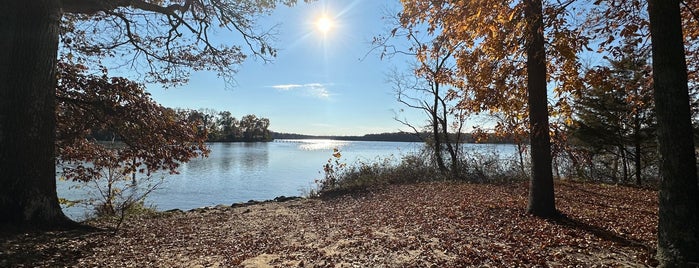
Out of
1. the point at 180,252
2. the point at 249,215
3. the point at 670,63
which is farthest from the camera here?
the point at 249,215

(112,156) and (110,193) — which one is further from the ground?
(112,156)

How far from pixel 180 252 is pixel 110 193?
6.56m

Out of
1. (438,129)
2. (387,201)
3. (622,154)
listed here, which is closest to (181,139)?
(387,201)

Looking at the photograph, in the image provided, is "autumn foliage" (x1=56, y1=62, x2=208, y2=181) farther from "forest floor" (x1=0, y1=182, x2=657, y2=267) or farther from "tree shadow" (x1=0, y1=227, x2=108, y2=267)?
"tree shadow" (x1=0, y1=227, x2=108, y2=267)

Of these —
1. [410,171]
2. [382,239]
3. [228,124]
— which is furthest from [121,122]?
[228,124]

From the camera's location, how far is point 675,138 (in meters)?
3.91

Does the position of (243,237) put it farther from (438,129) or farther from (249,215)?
(438,129)

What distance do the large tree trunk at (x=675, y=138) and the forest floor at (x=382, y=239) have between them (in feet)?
1.99

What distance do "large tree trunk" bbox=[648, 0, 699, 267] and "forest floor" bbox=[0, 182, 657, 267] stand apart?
61 centimetres

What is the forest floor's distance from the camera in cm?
488

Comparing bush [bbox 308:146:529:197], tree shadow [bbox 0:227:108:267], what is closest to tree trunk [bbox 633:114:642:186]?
bush [bbox 308:146:529:197]

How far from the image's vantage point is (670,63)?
3.91 meters

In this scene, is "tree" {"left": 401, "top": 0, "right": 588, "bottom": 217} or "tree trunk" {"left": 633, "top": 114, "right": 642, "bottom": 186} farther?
"tree trunk" {"left": 633, "top": 114, "right": 642, "bottom": 186}

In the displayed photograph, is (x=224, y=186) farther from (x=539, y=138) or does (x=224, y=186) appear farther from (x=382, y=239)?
(x=539, y=138)
